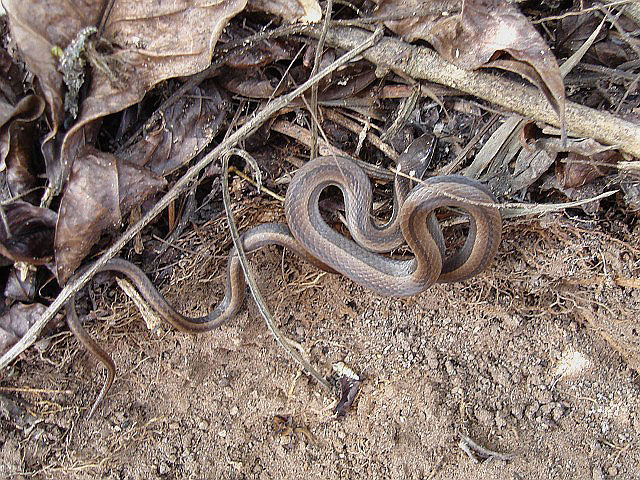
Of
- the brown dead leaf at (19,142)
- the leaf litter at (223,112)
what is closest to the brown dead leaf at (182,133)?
the leaf litter at (223,112)

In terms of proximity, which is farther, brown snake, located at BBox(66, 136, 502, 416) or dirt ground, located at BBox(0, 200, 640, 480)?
dirt ground, located at BBox(0, 200, 640, 480)

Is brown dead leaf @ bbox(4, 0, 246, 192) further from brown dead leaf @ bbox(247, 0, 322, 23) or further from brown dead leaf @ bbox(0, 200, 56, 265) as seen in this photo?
brown dead leaf @ bbox(0, 200, 56, 265)

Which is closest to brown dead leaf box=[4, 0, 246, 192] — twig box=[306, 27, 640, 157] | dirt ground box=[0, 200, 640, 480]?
twig box=[306, 27, 640, 157]

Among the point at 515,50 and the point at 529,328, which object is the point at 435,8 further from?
the point at 529,328

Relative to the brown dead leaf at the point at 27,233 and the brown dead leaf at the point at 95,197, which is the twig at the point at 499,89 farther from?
the brown dead leaf at the point at 27,233

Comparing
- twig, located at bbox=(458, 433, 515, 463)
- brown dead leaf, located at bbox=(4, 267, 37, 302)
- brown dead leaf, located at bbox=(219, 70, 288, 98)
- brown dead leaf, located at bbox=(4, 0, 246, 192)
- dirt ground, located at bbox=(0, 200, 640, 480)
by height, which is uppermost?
brown dead leaf, located at bbox=(4, 0, 246, 192)

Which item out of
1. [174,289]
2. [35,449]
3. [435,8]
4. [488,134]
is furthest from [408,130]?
[35,449]
